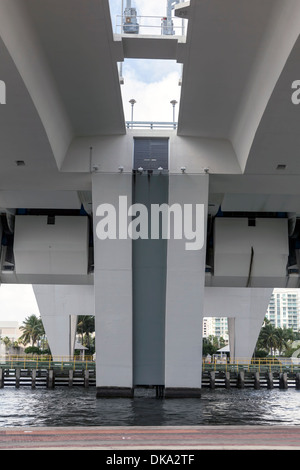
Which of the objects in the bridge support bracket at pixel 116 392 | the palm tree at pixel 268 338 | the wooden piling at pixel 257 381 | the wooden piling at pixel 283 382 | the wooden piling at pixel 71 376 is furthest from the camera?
the palm tree at pixel 268 338

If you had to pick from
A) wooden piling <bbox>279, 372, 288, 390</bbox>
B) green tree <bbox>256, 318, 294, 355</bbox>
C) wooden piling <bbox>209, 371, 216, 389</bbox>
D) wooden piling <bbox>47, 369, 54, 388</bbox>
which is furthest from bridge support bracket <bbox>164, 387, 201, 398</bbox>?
green tree <bbox>256, 318, 294, 355</bbox>

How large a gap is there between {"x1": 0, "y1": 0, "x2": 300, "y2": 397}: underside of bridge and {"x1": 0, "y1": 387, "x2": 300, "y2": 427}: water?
5.05ft

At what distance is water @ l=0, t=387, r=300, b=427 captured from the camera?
49.6ft

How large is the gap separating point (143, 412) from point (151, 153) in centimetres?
989

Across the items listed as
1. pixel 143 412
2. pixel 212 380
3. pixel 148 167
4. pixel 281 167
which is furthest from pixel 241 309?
pixel 143 412

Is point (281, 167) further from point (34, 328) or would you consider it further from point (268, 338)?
point (34, 328)

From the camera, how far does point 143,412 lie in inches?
679

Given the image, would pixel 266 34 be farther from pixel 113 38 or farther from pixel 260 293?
pixel 260 293

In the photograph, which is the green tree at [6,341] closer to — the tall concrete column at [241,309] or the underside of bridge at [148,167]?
the tall concrete column at [241,309]

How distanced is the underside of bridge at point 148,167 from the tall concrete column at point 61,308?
13.4 metres

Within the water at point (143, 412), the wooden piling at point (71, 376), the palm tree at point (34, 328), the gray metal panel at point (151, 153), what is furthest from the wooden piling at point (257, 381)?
the palm tree at point (34, 328)

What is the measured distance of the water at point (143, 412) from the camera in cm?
1511

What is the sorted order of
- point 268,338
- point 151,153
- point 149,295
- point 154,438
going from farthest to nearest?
point 268,338
point 149,295
point 151,153
point 154,438

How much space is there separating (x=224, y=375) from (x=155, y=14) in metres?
22.8
